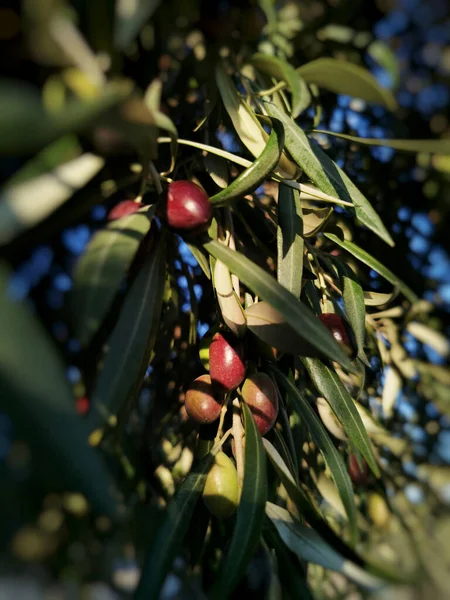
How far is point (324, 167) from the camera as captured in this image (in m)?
0.67

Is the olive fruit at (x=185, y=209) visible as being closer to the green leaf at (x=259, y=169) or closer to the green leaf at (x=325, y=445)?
the green leaf at (x=259, y=169)

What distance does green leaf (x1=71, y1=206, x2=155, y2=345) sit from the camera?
15.6 inches

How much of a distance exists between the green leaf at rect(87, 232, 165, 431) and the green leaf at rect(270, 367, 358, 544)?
0.19 m

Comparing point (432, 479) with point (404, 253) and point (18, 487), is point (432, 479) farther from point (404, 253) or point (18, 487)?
point (18, 487)

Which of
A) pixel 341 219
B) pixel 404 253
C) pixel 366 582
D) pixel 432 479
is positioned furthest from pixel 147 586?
pixel 432 479

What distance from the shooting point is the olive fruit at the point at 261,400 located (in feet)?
2.05

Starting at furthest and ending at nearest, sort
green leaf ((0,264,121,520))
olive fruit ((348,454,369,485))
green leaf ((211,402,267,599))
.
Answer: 1. olive fruit ((348,454,369,485))
2. green leaf ((211,402,267,599))
3. green leaf ((0,264,121,520))

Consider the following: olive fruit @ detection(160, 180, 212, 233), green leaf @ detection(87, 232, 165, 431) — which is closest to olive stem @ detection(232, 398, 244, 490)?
green leaf @ detection(87, 232, 165, 431)

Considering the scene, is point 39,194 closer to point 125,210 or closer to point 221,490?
point 125,210

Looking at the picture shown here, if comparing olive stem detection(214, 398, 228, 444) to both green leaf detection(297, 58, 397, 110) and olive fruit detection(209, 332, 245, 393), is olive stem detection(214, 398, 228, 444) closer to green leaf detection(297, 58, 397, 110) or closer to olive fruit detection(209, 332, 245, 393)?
olive fruit detection(209, 332, 245, 393)

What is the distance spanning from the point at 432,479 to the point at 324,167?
1.25 meters

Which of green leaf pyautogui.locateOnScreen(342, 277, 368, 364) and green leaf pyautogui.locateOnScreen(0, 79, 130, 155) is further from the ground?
green leaf pyautogui.locateOnScreen(0, 79, 130, 155)

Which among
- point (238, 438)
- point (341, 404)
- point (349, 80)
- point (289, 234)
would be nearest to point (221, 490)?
point (238, 438)

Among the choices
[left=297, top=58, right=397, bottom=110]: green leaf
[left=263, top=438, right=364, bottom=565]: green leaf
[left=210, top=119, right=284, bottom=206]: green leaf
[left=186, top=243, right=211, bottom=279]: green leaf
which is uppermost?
[left=297, top=58, right=397, bottom=110]: green leaf
